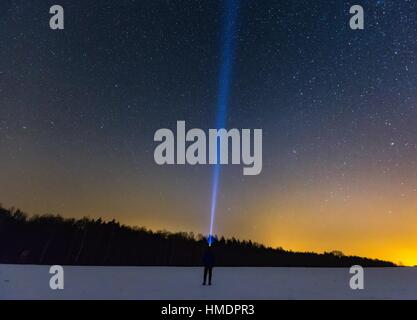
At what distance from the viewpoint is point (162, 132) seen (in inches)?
350

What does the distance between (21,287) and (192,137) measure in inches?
166

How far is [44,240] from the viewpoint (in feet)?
62.7

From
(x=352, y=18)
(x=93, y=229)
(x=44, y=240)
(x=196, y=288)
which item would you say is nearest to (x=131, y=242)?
(x=93, y=229)
